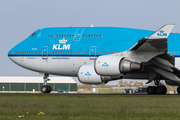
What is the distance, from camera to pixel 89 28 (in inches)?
1198

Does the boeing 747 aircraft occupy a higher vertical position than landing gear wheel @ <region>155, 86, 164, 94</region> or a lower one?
higher

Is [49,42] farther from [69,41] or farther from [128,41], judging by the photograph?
[128,41]

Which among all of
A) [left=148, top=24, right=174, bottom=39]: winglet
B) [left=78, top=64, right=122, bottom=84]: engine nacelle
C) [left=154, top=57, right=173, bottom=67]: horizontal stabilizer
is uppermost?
[left=148, top=24, right=174, bottom=39]: winglet

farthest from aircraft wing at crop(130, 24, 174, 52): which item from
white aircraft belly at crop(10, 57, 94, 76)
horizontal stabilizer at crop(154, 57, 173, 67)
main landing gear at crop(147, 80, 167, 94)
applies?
white aircraft belly at crop(10, 57, 94, 76)

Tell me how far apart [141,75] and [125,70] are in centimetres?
436

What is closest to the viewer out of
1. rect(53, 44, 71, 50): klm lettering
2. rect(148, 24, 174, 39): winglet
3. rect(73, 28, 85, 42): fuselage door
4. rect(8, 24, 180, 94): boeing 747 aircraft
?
rect(148, 24, 174, 39): winglet

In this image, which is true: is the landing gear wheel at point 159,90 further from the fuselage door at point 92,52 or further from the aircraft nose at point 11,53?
the aircraft nose at point 11,53

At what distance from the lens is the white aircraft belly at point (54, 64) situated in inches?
1177

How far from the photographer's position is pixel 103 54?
28516 mm

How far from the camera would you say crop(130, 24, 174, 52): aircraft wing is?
23281 millimetres

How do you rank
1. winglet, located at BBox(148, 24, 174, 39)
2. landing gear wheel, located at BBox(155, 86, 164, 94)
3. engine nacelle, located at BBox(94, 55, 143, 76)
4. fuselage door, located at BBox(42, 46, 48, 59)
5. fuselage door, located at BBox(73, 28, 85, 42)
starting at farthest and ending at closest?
fuselage door, located at BBox(42, 46, 48, 59) → fuselage door, located at BBox(73, 28, 85, 42) → landing gear wheel, located at BBox(155, 86, 164, 94) → engine nacelle, located at BBox(94, 55, 143, 76) → winglet, located at BBox(148, 24, 174, 39)

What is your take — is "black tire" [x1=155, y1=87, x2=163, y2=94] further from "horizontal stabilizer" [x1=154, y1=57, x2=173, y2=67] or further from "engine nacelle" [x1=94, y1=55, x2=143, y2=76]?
"engine nacelle" [x1=94, y1=55, x2=143, y2=76]

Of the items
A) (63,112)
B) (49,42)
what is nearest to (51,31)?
(49,42)

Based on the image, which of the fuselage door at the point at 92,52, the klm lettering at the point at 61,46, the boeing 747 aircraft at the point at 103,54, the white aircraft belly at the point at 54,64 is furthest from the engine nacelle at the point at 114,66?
the klm lettering at the point at 61,46
